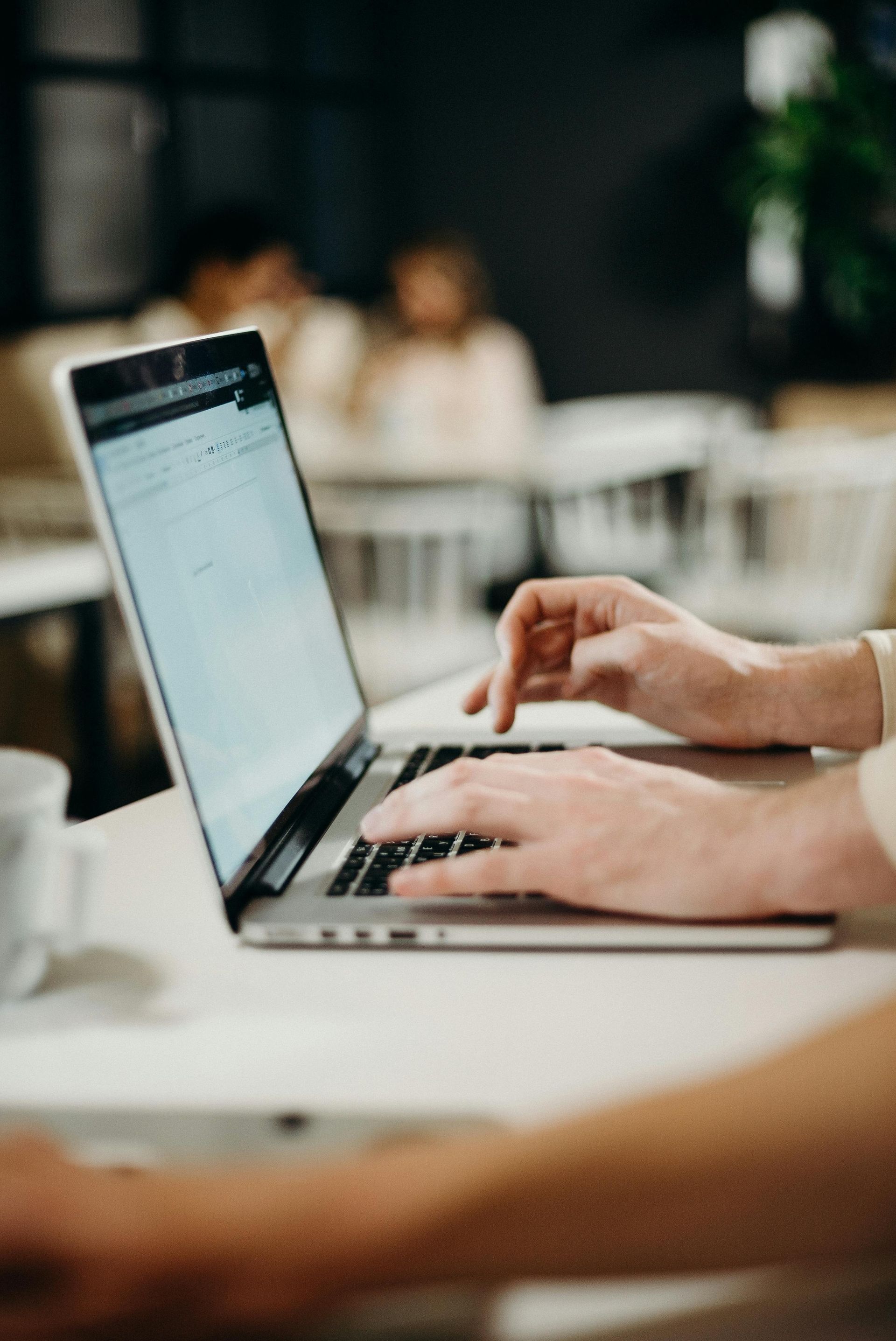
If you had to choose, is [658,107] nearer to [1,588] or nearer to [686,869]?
[1,588]

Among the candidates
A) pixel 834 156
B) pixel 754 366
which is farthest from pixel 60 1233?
pixel 754 366

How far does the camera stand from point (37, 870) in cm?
63

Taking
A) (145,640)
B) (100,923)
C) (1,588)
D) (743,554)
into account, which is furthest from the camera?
(743,554)

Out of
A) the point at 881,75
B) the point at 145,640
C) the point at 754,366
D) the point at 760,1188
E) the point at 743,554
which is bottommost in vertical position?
the point at 743,554

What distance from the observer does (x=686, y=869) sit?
68 cm

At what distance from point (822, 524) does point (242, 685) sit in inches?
103

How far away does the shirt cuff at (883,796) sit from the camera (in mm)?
653

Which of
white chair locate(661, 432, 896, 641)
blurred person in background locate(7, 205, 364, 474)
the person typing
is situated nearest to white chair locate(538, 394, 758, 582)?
white chair locate(661, 432, 896, 641)

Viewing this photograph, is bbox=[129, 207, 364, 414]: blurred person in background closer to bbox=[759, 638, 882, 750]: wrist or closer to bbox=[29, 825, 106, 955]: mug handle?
bbox=[759, 638, 882, 750]: wrist

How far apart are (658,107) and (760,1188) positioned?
5680 millimetres

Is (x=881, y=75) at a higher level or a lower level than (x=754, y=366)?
higher

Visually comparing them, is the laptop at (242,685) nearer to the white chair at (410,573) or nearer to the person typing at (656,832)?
the person typing at (656,832)

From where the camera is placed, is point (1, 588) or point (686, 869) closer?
point (686, 869)

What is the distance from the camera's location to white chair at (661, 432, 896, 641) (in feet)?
9.96
